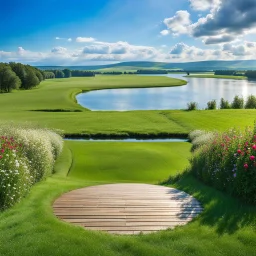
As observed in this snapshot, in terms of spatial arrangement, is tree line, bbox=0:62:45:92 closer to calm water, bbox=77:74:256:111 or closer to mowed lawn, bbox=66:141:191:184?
calm water, bbox=77:74:256:111

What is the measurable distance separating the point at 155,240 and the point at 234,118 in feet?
148

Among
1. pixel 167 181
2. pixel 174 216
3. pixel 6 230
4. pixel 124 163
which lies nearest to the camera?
pixel 6 230

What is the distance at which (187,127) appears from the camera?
138 ft

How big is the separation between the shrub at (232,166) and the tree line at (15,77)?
319ft

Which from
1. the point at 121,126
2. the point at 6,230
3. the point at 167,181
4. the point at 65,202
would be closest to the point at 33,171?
the point at 65,202

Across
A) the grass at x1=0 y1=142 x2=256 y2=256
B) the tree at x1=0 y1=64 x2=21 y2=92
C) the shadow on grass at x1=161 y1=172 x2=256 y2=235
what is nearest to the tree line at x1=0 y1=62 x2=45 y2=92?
the tree at x1=0 y1=64 x2=21 y2=92

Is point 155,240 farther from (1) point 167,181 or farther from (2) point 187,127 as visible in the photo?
(2) point 187,127

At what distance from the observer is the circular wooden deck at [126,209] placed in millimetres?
8281

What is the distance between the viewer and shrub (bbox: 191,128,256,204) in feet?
31.1

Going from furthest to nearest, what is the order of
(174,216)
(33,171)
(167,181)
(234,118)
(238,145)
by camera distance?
(234,118) → (167,181) → (33,171) → (238,145) → (174,216)

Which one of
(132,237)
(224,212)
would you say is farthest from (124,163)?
(132,237)

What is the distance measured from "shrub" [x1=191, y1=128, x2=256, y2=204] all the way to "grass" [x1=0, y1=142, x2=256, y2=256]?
2.16ft

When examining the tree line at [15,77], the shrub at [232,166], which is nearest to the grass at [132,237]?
the shrub at [232,166]

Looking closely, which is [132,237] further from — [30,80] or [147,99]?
[30,80]
